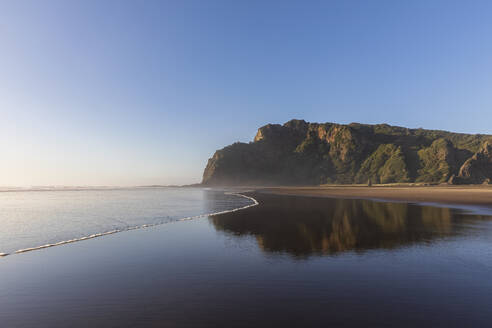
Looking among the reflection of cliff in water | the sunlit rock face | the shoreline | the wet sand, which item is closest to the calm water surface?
the reflection of cliff in water

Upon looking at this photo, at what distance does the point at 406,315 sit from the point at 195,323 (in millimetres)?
5021

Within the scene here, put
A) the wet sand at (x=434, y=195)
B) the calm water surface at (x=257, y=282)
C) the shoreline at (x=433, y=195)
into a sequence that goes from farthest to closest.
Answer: the wet sand at (x=434, y=195), the shoreline at (x=433, y=195), the calm water surface at (x=257, y=282)

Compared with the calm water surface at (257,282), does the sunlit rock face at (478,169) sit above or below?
above

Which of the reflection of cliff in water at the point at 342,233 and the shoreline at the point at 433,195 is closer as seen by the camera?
the reflection of cliff in water at the point at 342,233

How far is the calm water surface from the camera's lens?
20.7 feet

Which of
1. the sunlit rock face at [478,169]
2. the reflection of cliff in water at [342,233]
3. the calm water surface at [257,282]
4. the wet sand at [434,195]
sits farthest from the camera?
the sunlit rock face at [478,169]

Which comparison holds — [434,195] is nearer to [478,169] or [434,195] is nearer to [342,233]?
[342,233]

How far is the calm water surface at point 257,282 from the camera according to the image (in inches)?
248

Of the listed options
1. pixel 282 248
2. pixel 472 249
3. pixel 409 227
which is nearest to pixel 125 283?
pixel 282 248

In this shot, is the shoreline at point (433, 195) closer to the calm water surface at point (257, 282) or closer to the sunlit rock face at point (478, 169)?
the calm water surface at point (257, 282)

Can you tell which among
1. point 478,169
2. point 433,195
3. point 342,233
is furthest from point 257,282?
point 478,169

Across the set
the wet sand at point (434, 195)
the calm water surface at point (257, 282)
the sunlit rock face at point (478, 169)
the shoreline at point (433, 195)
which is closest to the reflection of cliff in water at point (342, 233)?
the calm water surface at point (257, 282)

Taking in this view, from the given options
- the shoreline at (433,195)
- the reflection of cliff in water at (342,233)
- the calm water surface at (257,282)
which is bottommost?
the shoreline at (433,195)

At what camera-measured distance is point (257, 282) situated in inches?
340
